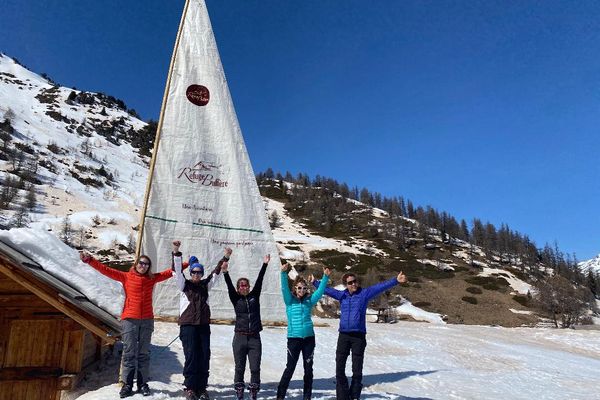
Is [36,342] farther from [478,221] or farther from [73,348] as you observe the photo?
[478,221]

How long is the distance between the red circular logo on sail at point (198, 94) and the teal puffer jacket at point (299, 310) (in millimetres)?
3587

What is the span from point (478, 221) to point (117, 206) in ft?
354

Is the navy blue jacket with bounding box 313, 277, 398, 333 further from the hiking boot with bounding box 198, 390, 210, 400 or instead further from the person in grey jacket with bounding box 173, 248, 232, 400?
the hiking boot with bounding box 198, 390, 210, 400

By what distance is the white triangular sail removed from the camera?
711 centimetres

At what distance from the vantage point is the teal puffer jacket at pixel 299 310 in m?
6.80

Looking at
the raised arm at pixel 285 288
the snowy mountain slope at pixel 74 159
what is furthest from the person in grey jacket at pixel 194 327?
the snowy mountain slope at pixel 74 159

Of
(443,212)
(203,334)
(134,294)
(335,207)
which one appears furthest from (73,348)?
(443,212)

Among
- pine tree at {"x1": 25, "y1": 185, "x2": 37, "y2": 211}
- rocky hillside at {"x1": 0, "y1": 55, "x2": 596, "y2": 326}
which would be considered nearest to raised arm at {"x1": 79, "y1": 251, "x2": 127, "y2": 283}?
rocky hillside at {"x1": 0, "y1": 55, "x2": 596, "y2": 326}

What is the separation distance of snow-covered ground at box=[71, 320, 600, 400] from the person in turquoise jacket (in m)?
1.04

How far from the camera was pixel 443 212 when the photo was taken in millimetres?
139750

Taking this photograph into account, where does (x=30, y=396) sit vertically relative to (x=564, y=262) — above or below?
below

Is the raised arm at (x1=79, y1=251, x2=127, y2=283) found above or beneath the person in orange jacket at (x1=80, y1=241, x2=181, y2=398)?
above

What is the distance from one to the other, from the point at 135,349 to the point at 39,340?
294cm

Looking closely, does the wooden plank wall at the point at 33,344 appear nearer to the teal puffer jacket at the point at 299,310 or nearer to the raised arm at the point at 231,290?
the raised arm at the point at 231,290
